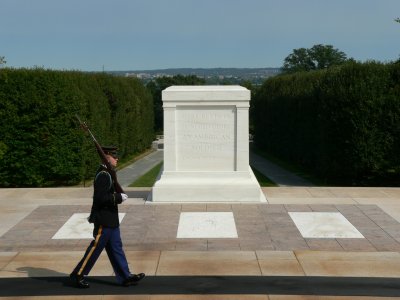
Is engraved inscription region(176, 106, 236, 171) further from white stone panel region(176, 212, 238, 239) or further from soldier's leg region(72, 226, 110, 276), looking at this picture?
soldier's leg region(72, 226, 110, 276)

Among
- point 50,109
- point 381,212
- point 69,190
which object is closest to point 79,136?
point 50,109

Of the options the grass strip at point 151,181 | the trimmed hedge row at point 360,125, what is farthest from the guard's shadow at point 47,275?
the trimmed hedge row at point 360,125

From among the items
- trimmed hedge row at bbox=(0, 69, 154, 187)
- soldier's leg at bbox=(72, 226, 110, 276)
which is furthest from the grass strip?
soldier's leg at bbox=(72, 226, 110, 276)

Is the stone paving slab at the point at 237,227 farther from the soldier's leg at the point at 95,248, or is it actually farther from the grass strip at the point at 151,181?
the grass strip at the point at 151,181

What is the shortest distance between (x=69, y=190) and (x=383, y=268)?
773 cm

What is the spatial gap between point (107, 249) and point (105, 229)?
0.78ft

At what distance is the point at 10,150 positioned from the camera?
15836mm

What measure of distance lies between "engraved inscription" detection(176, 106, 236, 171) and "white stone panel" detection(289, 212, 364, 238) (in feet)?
6.00

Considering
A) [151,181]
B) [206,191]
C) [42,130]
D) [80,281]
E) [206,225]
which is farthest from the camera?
[151,181]

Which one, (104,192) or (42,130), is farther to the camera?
(42,130)

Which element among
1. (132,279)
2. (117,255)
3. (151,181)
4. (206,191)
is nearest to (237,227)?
(206,191)

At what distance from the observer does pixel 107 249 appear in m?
6.48

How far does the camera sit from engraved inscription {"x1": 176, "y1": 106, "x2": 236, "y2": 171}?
1143 centimetres

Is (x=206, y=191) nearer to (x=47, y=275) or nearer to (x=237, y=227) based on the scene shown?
(x=237, y=227)
